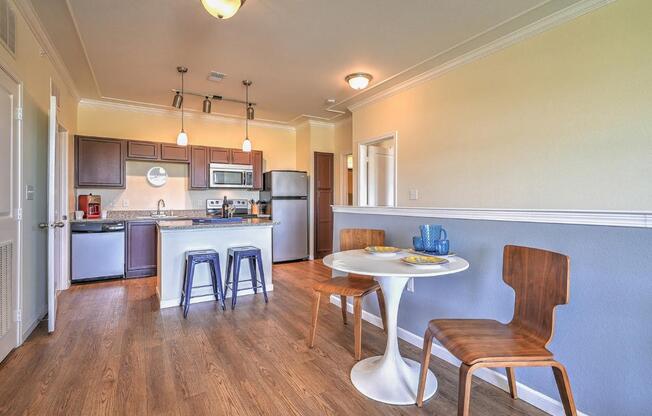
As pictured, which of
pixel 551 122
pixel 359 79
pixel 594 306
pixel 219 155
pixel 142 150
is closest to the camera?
pixel 594 306

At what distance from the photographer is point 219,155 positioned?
5.54 m

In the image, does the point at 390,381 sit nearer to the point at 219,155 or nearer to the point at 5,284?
the point at 5,284

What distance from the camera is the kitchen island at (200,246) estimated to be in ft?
11.1

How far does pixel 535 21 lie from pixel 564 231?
204 centimetres

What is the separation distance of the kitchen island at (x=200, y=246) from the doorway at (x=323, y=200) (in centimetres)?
224

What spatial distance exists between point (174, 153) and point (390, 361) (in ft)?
15.4

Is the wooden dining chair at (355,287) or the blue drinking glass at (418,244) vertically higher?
the blue drinking glass at (418,244)

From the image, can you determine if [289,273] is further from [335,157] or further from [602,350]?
[602,350]

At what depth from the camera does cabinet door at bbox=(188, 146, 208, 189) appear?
17.5 ft

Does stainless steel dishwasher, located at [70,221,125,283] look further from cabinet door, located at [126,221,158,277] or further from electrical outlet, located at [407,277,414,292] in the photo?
electrical outlet, located at [407,277,414,292]

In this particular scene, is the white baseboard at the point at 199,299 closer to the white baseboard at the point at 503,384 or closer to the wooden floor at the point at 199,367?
the wooden floor at the point at 199,367

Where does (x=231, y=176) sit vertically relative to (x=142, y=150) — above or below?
below

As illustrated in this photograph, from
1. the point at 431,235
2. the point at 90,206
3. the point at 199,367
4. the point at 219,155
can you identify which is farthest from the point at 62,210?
the point at 431,235

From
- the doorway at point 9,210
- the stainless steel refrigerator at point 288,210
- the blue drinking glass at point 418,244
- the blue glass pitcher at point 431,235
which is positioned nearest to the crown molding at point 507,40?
the blue glass pitcher at point 431,235
